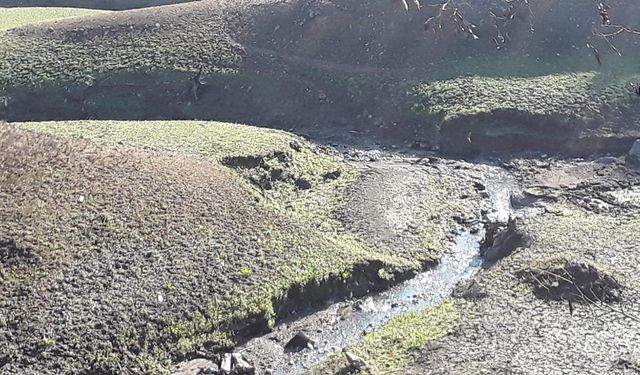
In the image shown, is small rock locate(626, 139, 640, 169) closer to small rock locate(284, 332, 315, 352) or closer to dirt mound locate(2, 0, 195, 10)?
small rock locate(284, 332, 315, 352)

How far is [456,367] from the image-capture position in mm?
17094

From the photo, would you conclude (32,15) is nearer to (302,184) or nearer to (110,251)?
(302,184)

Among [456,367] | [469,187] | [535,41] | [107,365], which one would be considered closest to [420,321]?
[456,367]

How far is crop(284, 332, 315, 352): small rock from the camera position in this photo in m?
20.0

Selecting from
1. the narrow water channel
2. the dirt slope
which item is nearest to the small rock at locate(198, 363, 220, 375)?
the narrow water channel

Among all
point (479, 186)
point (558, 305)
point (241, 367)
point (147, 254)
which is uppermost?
point (558, 305)

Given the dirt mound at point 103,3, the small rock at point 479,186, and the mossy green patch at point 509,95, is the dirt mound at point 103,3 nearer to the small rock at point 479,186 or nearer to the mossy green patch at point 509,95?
the mossy green patch at point 509,95

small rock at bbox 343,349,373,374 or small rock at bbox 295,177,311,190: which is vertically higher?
small rock at bbox 343,349,373,374

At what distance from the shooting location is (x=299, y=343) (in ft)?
66.0

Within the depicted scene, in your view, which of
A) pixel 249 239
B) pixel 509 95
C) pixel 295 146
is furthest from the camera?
pixel 509 95

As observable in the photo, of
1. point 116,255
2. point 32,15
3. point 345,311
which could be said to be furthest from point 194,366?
point 32,15

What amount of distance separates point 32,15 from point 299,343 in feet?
152

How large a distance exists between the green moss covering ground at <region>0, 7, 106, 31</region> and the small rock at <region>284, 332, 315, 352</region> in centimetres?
4032

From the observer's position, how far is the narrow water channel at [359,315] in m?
19.6
